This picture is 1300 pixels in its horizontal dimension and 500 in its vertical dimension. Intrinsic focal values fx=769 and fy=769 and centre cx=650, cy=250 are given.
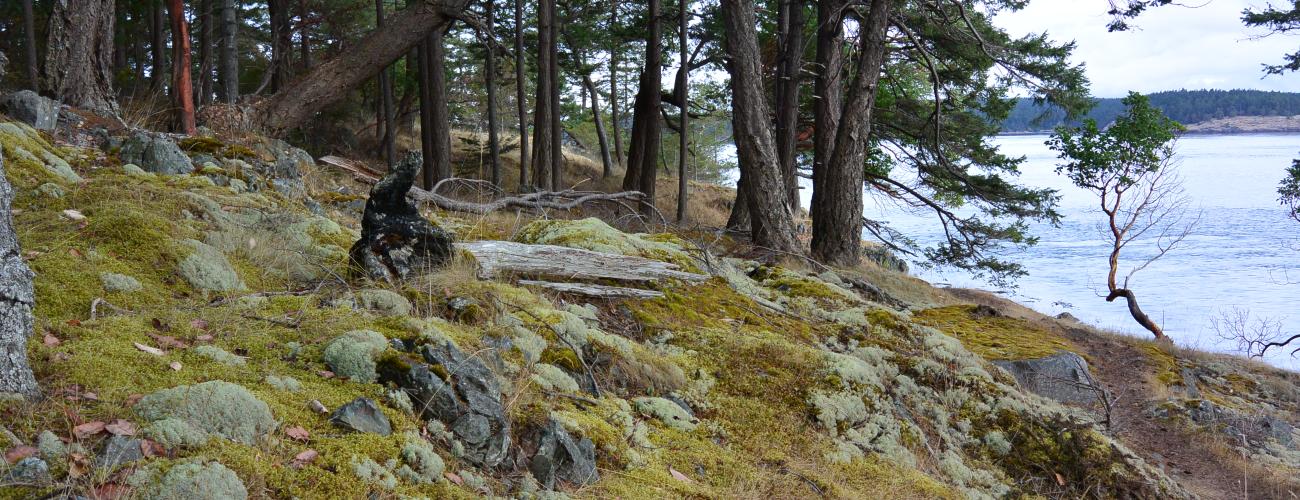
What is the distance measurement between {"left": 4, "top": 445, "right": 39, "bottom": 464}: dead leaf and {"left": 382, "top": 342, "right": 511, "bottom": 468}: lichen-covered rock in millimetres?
1243

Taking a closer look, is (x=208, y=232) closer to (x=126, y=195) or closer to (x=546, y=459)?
(x=126, y=195)

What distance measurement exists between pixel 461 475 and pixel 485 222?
14.9ft

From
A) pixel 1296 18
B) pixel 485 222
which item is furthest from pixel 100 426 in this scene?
pixel 1296 18

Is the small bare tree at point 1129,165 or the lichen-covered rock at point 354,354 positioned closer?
the lichen-covered rock at point 354,354

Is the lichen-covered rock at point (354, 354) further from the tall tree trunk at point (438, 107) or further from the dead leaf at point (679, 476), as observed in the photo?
the tall tree trunk at point (438, 107)

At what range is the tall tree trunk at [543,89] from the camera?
16969mm

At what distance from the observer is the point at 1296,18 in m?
17.9

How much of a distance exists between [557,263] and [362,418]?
2879 mm

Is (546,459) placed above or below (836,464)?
above

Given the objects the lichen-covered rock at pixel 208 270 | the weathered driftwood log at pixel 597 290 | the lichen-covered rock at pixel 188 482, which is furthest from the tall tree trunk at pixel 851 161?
the lichen-covered rock at pixel 188 482

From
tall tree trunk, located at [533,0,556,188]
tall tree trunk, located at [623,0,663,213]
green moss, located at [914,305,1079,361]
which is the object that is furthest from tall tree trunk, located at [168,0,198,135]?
tall tree trunk, located at [533,0,556,188]

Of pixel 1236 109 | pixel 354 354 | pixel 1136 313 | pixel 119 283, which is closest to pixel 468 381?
pixel 354 354

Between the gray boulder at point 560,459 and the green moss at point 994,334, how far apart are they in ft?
15.2

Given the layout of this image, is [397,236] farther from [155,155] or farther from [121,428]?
[155,155]
